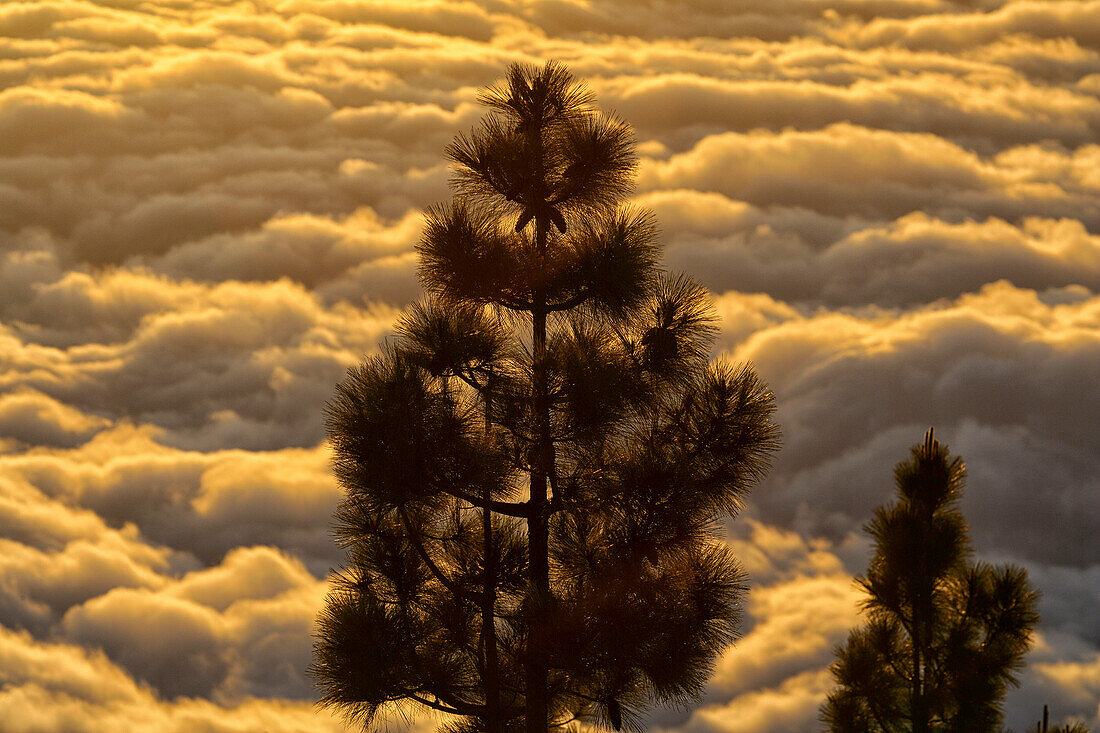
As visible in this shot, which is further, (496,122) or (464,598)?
(496,122)

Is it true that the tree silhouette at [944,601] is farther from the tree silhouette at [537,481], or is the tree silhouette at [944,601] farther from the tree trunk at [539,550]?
the tree trunk at [539,550]

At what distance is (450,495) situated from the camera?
42.5 feet

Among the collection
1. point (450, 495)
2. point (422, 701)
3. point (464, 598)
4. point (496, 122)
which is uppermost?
point (496, 122)

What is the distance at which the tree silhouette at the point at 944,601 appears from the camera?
47.3 feet

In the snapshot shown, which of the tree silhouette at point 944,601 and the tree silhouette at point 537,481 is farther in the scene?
the tree silhouette at point 944,601

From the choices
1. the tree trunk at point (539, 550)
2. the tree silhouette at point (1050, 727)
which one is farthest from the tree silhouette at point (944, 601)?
the tree trunk at point (539, 550)

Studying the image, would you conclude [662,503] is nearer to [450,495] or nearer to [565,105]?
[450,495]

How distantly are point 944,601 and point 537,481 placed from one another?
594 cm

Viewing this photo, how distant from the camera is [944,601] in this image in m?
14.8

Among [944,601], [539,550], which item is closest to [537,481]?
[539,550]

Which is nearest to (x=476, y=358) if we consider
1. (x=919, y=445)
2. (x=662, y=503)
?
(x=662, y=503)

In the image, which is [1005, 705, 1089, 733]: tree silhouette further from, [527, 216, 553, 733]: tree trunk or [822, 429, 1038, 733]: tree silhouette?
[527, 216, 553, 733]: tree trunk

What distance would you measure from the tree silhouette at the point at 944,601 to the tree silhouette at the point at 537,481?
123 inches

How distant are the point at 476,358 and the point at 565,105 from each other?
148 inches
